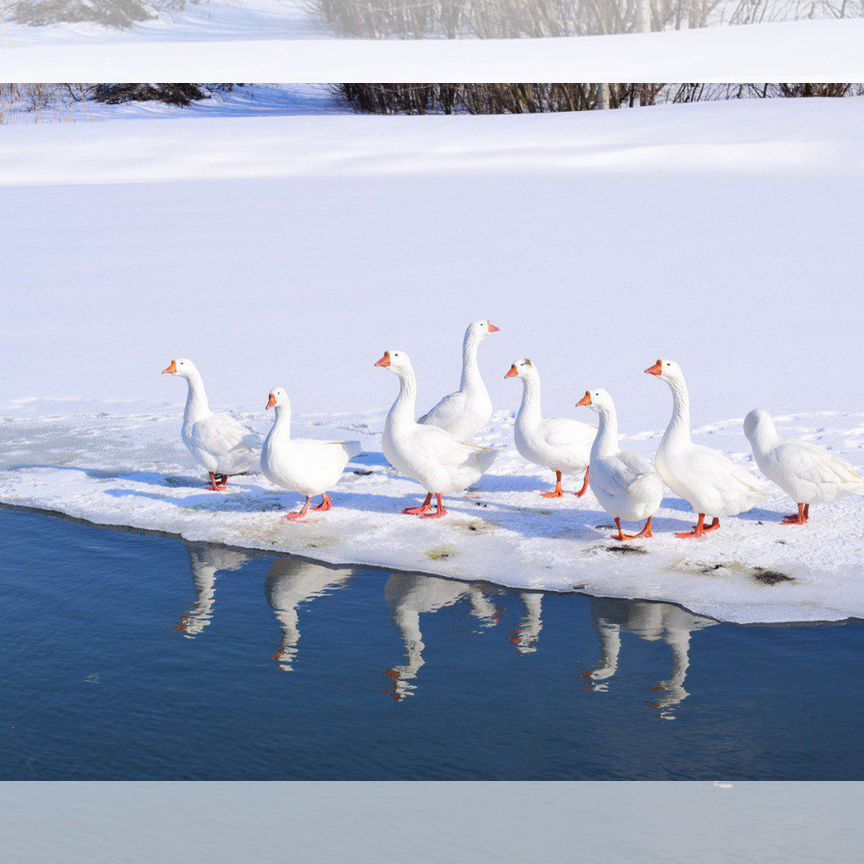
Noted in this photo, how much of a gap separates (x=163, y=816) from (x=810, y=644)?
246 centimetres

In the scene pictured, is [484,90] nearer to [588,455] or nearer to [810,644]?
[588,455]

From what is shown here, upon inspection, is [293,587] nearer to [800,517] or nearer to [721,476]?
[721,476]

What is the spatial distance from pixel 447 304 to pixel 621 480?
15.8 feet

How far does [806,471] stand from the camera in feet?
19.1

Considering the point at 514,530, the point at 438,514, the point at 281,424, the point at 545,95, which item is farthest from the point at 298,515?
the point at 545,95

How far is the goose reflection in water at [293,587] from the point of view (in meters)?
5.03

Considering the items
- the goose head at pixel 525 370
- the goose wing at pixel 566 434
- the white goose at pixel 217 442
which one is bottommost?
the white goose at pixel 217 442

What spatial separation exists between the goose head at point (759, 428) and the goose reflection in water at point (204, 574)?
2.33 meters

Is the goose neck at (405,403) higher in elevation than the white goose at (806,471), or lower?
higher

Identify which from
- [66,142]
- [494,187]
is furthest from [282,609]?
[66,142]

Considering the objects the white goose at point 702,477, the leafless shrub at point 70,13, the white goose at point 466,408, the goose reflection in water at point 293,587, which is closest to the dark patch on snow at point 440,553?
the goose reflection in water at point 293,587

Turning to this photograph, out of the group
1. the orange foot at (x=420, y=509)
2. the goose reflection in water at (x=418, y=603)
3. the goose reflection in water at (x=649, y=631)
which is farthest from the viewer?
the orange foot at (x=420, y=509)

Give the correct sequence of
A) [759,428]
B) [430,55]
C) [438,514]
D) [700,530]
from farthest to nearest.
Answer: [430,55], [438,514], [759,428], [700,530]

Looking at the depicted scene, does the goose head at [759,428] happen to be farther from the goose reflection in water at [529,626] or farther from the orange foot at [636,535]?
the goose reflection in water at [529,626]
